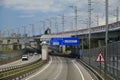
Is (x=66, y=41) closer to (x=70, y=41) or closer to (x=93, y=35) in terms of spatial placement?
(x=70, y=41)

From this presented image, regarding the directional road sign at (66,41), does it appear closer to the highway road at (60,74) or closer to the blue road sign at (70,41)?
the blue road sign at (70,41)

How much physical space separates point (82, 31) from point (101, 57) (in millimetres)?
96445

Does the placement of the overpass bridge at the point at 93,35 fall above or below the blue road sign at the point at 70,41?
above

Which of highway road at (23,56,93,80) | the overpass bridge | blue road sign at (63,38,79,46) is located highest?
the overpass bridge

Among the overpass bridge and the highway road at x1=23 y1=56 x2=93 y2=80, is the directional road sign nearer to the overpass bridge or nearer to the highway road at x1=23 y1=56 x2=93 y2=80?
the overpass bridge

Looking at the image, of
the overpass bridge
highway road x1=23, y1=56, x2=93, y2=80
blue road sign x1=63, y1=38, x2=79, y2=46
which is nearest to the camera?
highway road x1=23, y1=56, x2=93, y2=80

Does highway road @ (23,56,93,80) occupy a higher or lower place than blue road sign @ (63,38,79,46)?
lower

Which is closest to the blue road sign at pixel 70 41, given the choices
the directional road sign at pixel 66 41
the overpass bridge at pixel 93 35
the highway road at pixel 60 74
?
the directional road sign at pixel 66 41

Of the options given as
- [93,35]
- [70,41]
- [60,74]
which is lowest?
[60,74]

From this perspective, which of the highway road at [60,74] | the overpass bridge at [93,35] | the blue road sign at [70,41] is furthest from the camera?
the blue road sign at [70,41]

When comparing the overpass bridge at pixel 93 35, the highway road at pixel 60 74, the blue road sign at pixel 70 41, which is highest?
the overpass bridge at pixel 93 35

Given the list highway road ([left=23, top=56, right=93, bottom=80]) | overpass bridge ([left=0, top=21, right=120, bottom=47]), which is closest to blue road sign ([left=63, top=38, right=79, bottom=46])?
overpass bridge ([left=0, top=21, right=120, bottom=47])

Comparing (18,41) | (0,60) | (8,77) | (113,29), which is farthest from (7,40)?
(8,77)

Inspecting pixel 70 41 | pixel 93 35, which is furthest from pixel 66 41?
pixel 93 35
